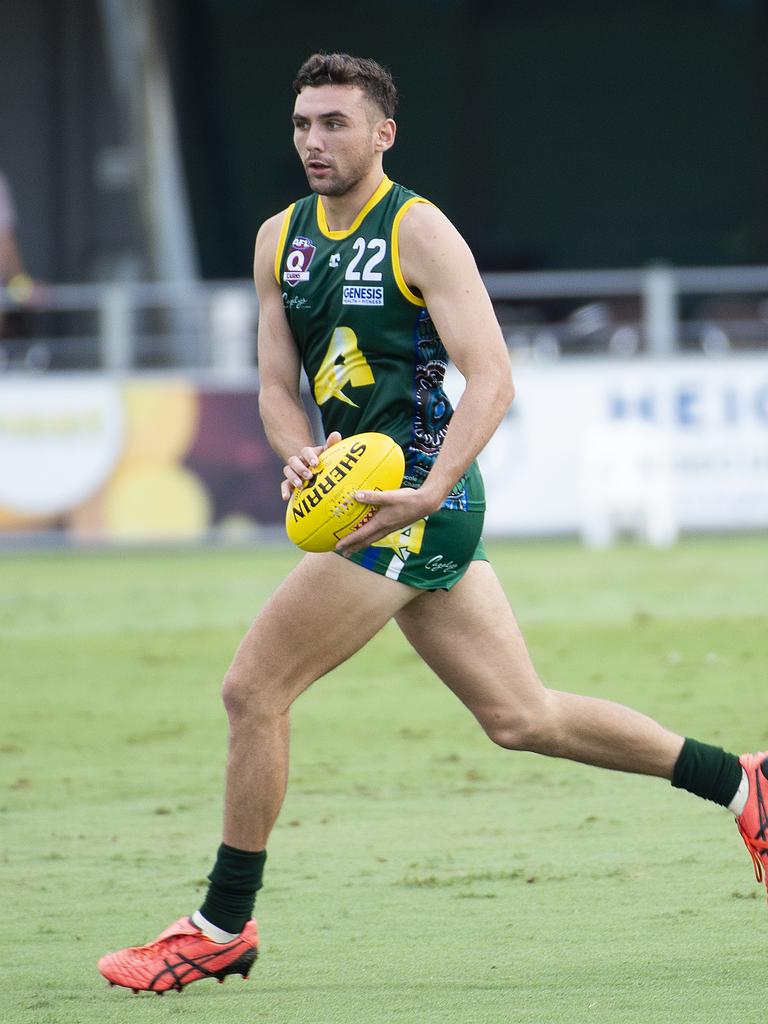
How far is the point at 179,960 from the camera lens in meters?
4.66

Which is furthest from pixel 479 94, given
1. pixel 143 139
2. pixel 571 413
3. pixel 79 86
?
pixel 571 413

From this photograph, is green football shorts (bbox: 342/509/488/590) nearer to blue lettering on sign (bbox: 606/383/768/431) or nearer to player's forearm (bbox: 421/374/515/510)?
player's forearm (bbox: 421/374/515/510)

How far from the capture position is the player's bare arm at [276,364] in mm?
4922

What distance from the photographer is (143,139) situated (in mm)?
19875

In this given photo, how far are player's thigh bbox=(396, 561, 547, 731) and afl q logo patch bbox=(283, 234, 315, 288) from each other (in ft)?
3.01

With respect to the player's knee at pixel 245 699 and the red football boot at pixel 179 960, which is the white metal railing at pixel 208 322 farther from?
the red football boot at pixel 179 960

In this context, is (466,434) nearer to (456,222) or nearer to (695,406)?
(695,406)

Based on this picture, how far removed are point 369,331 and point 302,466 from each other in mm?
405

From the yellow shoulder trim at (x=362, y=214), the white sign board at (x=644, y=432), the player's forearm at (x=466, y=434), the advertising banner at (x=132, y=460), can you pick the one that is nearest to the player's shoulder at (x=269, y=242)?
the yellow shoulder trim at (x=362, y=214)

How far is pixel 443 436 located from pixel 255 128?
23.9m

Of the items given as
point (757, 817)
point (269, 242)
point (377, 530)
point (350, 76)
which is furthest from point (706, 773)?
point (350, 76)

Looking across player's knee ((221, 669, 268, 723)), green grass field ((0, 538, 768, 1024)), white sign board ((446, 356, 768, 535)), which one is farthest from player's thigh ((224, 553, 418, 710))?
white sign board ((446, 356, 768, 535))

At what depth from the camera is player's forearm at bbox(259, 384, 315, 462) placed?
494cm

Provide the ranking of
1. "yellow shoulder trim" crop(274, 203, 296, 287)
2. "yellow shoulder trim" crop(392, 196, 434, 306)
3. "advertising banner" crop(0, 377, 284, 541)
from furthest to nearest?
"advertising banner" crop(0, 377, 284, 541) → "yellow shoulder trim" crop(274, 203, 296, 287) → "yellow shoulder trim" crop(392, 196, 434, 306)
